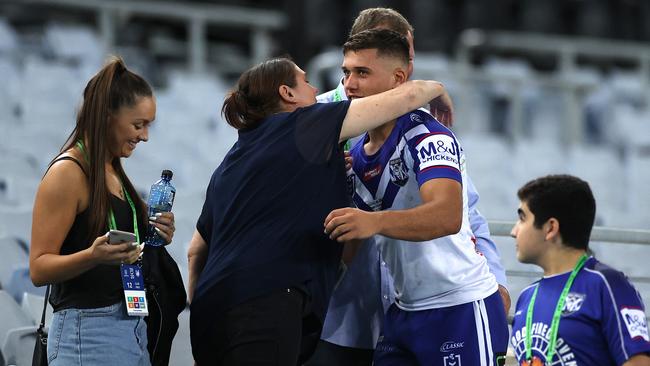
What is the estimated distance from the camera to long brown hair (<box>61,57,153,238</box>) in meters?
2.79

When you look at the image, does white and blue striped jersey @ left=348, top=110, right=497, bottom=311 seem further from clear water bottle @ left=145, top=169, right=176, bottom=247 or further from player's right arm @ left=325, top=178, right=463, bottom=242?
clear water bottle @ left=145, top=169, right=176, bottom=247

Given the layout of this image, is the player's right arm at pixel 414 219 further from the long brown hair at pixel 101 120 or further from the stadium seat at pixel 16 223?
the stadium seat at pixel 16 223

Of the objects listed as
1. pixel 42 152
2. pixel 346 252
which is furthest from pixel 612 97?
pixel 346 252

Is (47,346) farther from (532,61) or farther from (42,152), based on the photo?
(532,61)

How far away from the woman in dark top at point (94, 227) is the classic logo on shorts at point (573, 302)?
103 cm

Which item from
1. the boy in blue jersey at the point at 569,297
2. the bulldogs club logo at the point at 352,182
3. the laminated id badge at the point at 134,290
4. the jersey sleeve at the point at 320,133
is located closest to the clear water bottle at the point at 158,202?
the laminated id badge at the point at 134,290

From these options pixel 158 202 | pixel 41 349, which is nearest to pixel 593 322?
pixel 158 202

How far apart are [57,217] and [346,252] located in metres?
0.86

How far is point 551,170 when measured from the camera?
8398mm

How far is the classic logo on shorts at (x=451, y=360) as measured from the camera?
3.01 metres

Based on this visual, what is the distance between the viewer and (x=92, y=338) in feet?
9.09

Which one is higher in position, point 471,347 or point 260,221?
point 260,221

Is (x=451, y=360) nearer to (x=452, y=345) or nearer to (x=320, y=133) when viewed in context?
(x=452, y=345)

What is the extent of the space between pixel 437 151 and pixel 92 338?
3.02 ft
